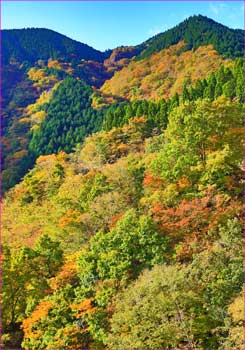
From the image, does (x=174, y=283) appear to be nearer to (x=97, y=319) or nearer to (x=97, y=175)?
(x=97, y=319)

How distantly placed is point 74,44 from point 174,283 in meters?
135

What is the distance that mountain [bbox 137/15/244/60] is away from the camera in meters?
78.2

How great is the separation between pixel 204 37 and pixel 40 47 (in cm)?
6394

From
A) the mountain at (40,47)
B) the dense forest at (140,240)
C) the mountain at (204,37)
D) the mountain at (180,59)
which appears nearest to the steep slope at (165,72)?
the mountain at (180,59)

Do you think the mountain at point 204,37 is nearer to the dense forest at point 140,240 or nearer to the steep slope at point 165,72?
the steep slope at point 165,72

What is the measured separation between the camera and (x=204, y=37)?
87.6 m

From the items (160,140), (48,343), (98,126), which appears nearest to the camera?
(48,343)

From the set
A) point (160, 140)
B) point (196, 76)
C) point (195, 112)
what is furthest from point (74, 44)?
point (195, 112)

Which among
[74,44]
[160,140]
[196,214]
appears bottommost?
[196,214]

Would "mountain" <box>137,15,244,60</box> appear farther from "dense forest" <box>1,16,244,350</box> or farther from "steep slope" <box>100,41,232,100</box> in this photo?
"dense forest" <box>1,16,244,350</box>

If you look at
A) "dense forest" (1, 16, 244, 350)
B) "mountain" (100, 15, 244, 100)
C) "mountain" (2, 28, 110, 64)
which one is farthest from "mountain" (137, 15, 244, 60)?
"mountain" (2, 28, 110, 64)

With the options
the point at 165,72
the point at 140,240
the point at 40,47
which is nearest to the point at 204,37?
the point at 165,72

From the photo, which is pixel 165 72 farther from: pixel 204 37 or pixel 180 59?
pixel 204 37

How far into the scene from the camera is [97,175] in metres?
29.8
